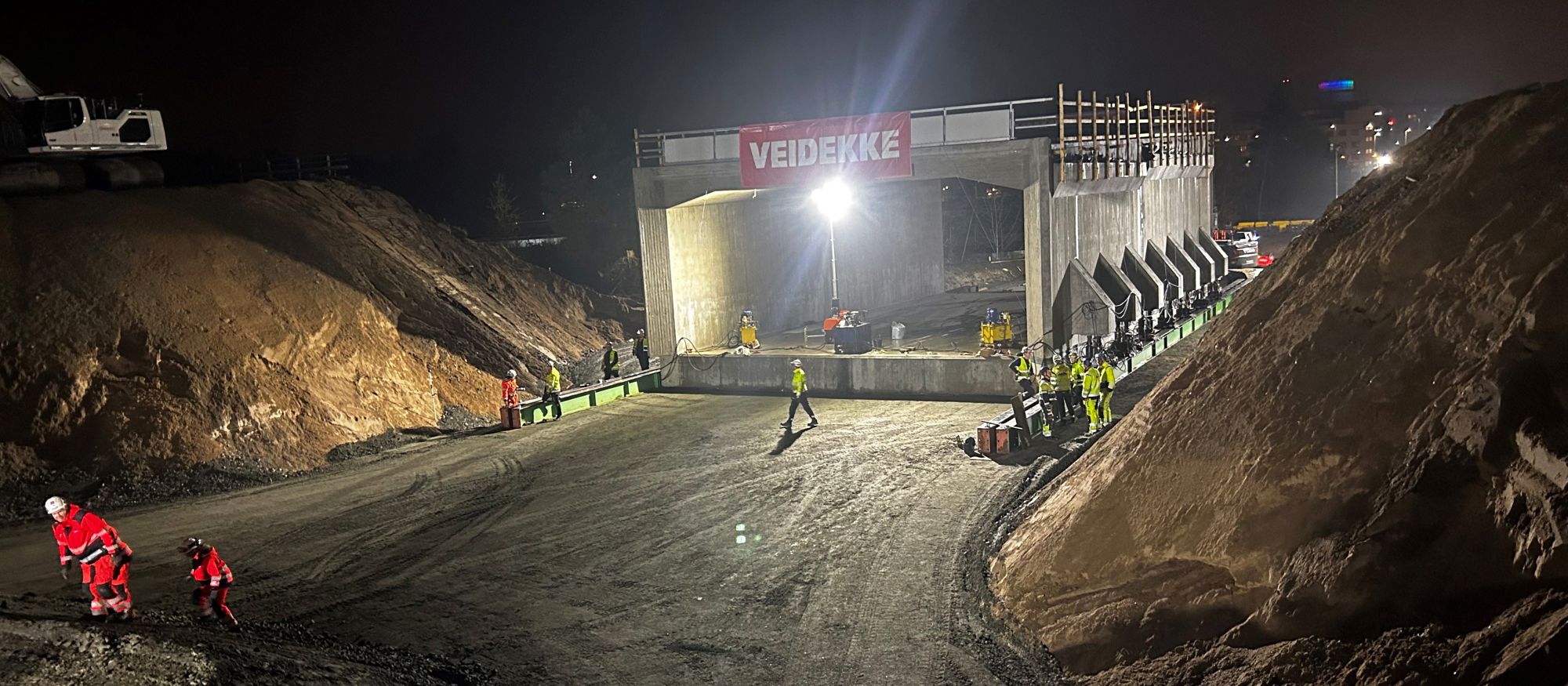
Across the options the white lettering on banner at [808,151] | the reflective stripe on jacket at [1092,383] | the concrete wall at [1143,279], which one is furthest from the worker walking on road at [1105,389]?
the concrete wall at [1143,279]

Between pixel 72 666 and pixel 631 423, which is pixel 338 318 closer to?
pixel 631 423

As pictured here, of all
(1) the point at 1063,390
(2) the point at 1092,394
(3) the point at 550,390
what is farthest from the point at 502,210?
(2) the point at 1092,394

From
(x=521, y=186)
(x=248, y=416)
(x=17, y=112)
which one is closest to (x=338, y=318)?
(x=248, y=416)

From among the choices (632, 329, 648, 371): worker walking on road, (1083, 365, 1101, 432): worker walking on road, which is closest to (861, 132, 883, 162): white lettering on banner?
(632, 329, 648, 371): worker walking on road

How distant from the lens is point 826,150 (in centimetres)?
2652

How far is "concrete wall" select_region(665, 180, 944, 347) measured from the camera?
29.7 metres

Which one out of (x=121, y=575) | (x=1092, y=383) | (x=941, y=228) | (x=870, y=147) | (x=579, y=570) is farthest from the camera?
(x=941, y=228)

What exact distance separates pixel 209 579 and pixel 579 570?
4425mm

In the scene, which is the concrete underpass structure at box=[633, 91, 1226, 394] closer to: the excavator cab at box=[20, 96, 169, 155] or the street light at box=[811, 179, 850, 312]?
the street light at box=[811, 179, 850, 312]

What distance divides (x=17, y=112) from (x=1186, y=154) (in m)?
37.1

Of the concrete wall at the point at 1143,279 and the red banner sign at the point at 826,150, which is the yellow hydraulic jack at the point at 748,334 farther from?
the concrete wall at the point at 1143,279

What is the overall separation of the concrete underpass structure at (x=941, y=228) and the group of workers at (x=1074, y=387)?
373 centimetres

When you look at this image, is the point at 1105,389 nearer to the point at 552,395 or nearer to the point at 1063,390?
the point at 1063,390

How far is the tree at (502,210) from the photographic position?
4631cm
